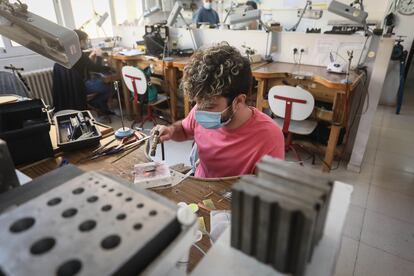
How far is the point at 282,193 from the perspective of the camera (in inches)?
14.3

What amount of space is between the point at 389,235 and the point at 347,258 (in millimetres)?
416

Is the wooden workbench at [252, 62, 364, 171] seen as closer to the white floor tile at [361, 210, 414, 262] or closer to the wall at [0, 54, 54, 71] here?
the white floor tile at [361, 210, 414, 262]

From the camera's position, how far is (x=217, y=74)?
1112 millimetres

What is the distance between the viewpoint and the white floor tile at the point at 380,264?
1579mm

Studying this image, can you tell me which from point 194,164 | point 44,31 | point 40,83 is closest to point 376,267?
point 194,164

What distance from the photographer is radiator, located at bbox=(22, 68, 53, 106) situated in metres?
3.57

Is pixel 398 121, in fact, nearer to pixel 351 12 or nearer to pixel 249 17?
pixel 351 12

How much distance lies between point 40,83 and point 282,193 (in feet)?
13.6

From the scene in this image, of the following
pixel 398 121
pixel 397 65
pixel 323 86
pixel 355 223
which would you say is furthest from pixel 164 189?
pixel 397 65

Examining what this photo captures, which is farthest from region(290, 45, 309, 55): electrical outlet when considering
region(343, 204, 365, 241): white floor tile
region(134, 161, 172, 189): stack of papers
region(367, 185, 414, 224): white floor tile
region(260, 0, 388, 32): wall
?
region(260, 0, 388, 32): wall

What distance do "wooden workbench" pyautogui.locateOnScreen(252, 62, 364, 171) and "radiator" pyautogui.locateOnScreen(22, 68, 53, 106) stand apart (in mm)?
2900

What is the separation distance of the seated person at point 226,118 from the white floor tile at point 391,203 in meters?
1.38

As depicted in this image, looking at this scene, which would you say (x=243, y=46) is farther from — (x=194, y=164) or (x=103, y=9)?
(x=103, y=9)

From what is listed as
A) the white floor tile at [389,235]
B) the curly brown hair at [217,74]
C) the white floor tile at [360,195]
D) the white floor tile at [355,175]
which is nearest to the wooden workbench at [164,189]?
the curly brown hair at [217,74]
